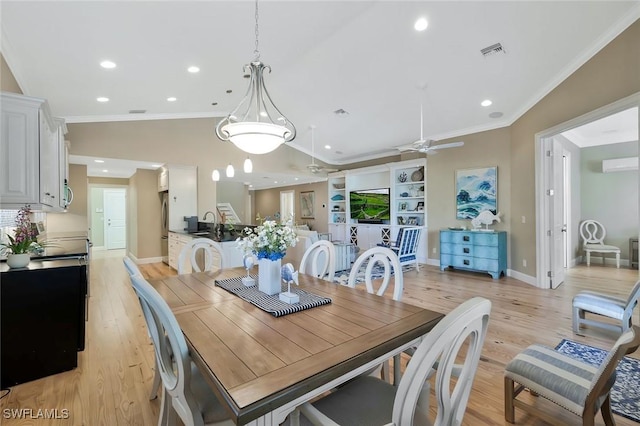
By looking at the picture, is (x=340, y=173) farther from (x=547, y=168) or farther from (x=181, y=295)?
(x=181, y=295)

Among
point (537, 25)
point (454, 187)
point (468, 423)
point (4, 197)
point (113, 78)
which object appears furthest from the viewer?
point (454, 187)

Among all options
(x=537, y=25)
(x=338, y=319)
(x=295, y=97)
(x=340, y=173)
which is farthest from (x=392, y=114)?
(x=338, y=319)

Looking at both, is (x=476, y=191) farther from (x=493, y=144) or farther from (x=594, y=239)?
(x=594, y=239)

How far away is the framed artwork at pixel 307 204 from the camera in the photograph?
32.3 ft

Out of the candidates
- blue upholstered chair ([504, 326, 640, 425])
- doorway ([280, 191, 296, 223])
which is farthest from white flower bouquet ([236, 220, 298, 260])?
doorway ([280, 191, 296, 223])

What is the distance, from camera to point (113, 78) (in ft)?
11.7

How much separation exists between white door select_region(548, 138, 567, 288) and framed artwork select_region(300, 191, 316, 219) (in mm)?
6493

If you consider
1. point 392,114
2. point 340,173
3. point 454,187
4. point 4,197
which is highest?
point 392,114

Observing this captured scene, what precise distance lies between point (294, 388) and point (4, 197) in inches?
107

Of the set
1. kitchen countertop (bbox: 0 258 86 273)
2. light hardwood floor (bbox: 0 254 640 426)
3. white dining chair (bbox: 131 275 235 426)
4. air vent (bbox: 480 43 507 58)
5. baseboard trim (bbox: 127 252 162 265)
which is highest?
air vent (bbox: 480 43 507 58)

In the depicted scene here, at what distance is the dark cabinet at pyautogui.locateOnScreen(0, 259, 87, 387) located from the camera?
7.00ft

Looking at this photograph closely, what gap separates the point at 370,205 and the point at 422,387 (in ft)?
22.8

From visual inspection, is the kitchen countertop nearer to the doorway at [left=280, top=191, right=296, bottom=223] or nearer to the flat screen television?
the flat screen television

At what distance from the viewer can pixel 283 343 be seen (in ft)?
4.07
